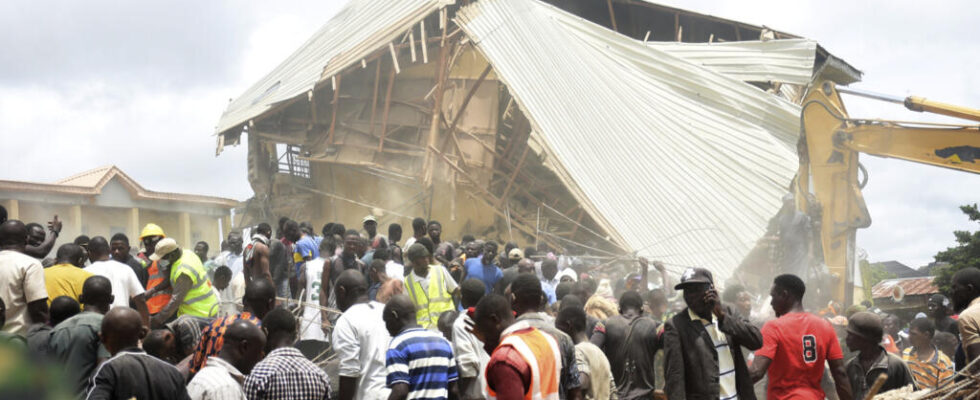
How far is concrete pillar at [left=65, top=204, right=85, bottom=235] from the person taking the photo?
19.1 m

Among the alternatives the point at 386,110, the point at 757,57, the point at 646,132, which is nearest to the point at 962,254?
the point at 757,57

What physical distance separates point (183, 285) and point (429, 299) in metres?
2.21

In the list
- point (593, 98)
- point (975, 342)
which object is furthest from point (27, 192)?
point (975, 342)

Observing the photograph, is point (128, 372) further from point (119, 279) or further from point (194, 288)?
point (194, 288)

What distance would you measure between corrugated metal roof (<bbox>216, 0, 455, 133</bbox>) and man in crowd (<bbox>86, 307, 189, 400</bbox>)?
1319 centimetres

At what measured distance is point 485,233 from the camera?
18.1 metres

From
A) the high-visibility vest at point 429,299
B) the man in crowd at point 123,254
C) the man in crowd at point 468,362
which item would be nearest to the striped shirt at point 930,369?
the man in crowd at point 468,362

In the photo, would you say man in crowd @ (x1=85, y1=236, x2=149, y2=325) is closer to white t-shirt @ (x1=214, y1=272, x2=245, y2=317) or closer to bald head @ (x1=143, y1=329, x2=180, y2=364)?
bald head @ (x1=143, y1=329, x2=180, y2=364)

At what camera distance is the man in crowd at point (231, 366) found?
4.70 m

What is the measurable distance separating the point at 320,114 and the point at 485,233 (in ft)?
13.6

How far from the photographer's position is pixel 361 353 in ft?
20.3

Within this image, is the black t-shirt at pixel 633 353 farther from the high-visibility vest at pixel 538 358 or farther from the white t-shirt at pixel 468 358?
the high-visibility vest at pixel 538 358

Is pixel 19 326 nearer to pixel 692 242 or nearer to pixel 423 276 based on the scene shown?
→ pixel 423 276

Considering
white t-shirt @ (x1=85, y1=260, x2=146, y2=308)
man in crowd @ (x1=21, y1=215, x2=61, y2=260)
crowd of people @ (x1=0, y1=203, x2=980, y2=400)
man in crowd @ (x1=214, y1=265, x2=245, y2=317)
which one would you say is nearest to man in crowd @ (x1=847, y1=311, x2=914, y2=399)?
crowd of people @ (x1=0, y1=203, x2=980, y2=400)
